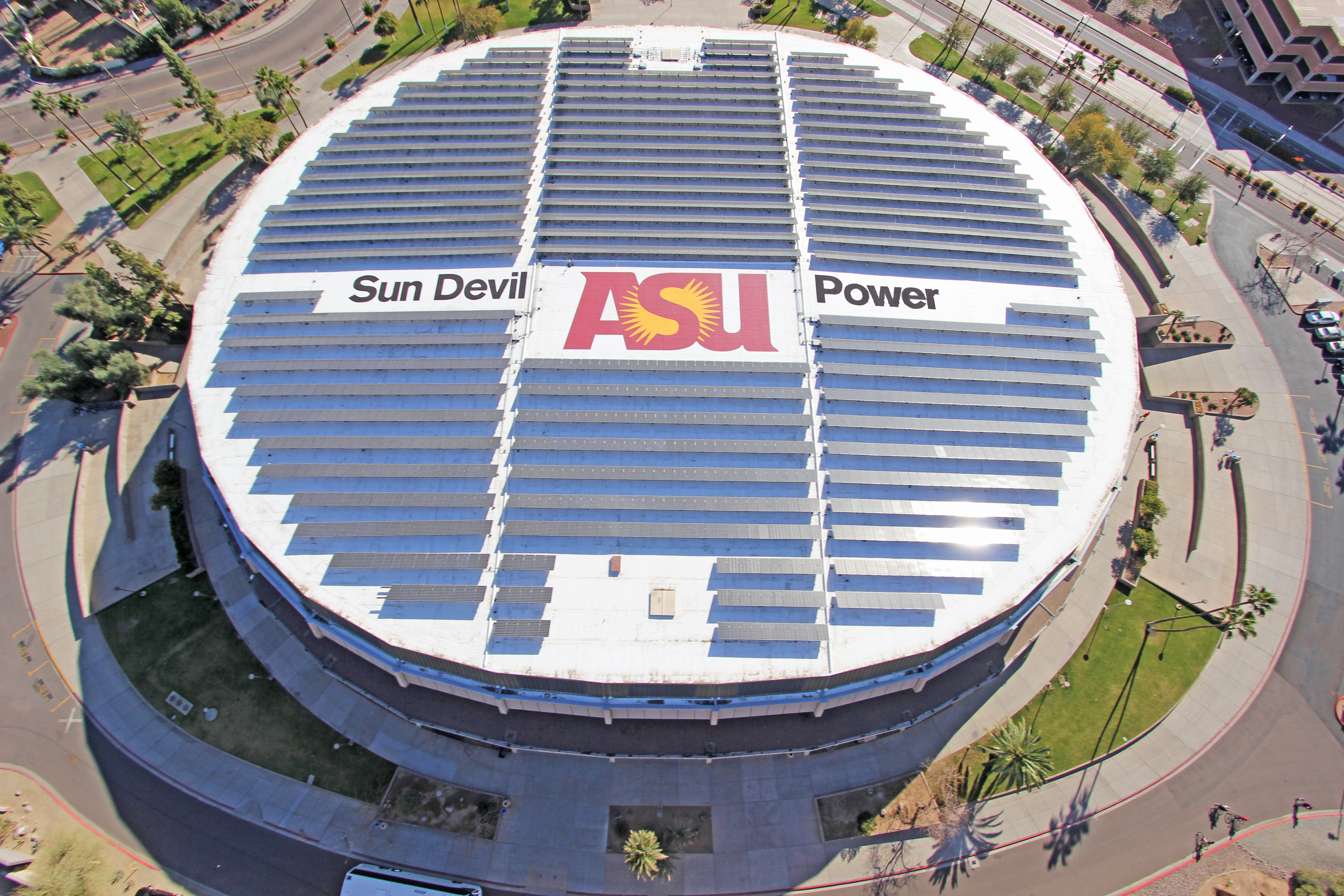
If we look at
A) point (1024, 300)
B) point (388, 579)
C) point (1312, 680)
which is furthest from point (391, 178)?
point (1312, 680)

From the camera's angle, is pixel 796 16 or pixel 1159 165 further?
pixel 796 16

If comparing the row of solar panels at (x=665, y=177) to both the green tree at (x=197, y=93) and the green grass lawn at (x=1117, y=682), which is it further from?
the green grass lawn at (x=1117, y=682)

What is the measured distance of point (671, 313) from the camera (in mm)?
61531

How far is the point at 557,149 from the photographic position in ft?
234

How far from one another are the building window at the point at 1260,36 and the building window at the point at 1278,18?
1.58 m

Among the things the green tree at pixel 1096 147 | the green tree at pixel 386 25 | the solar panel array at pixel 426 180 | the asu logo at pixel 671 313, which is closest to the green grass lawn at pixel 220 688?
the solar panel array at pixel 426 180

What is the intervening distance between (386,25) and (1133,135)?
404ft

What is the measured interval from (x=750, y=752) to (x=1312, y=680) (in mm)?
61055

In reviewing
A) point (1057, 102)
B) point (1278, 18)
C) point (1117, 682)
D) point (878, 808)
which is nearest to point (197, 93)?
point (878, 808)

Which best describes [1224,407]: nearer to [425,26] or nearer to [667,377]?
[667,377]

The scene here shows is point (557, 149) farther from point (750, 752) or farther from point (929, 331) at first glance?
point (750, 752)

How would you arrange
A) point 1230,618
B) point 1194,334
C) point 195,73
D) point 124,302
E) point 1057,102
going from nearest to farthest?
point 1230,618
point 124,302
point 1194,334
point 1057,102
point 195,73

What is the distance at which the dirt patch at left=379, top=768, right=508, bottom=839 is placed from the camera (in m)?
53.1

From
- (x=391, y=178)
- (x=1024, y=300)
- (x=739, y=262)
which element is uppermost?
(x=391, y=178)
